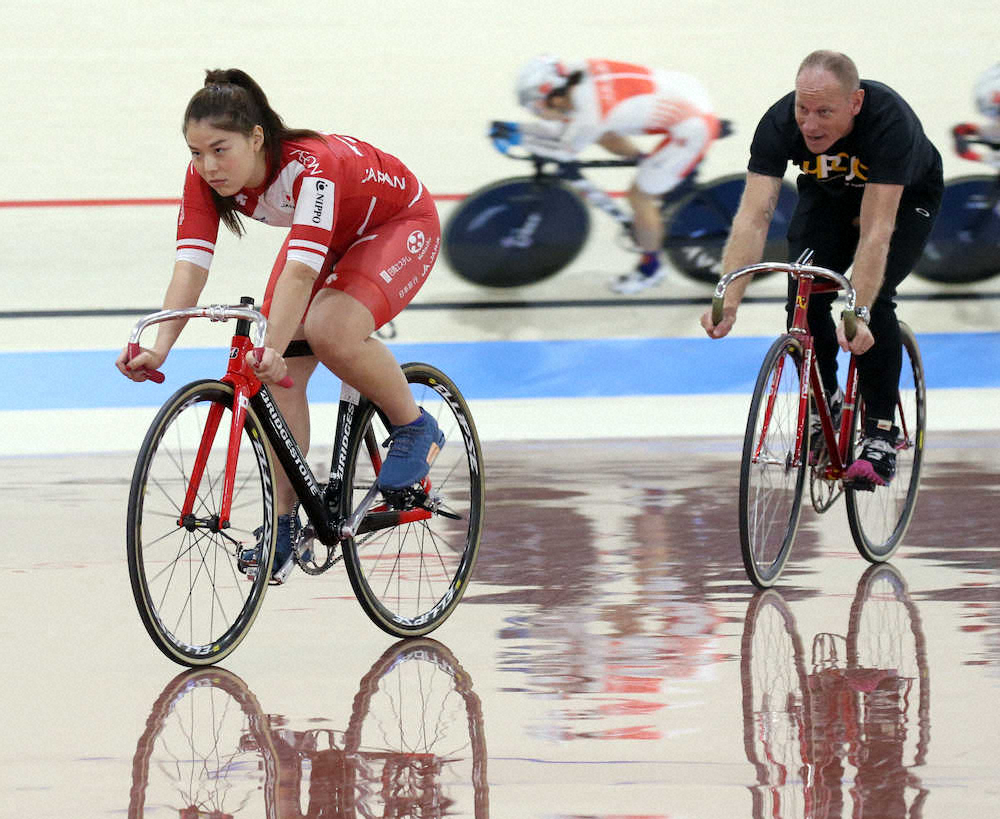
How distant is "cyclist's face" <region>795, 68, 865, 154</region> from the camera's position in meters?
4.86

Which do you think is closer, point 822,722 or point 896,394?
point 822,722

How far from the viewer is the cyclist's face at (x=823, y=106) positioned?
A: 486 centimetres

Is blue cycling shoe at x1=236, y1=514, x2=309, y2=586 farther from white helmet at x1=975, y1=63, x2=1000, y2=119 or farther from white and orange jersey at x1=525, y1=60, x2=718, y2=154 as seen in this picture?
white helmet at x1=975, y1=63, x2=1000, y2=119

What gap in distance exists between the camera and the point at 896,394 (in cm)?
540

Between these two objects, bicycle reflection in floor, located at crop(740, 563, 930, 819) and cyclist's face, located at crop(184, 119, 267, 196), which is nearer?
bicycle reflection in floor, located at crop(740, 563, 930, 819)

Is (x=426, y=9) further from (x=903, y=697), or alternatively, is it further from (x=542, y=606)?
(x=903, y=697)

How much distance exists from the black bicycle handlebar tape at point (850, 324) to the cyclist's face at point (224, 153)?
1.73 m

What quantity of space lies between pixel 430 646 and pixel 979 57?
11.6 meters

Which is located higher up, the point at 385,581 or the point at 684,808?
the point at 385,581

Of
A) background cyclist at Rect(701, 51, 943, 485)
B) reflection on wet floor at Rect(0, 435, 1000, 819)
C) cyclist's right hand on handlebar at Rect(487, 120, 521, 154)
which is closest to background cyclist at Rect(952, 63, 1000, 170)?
cyclist's right hand on handlebar at Rect(487, 120, 521, 154)

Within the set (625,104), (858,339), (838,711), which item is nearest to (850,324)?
(858,339)

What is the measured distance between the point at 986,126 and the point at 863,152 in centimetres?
981

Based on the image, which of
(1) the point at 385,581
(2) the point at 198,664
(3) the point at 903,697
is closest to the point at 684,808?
(3) the point at 903,697

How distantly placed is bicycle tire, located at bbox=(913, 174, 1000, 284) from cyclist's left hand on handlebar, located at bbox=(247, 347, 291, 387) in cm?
1042
